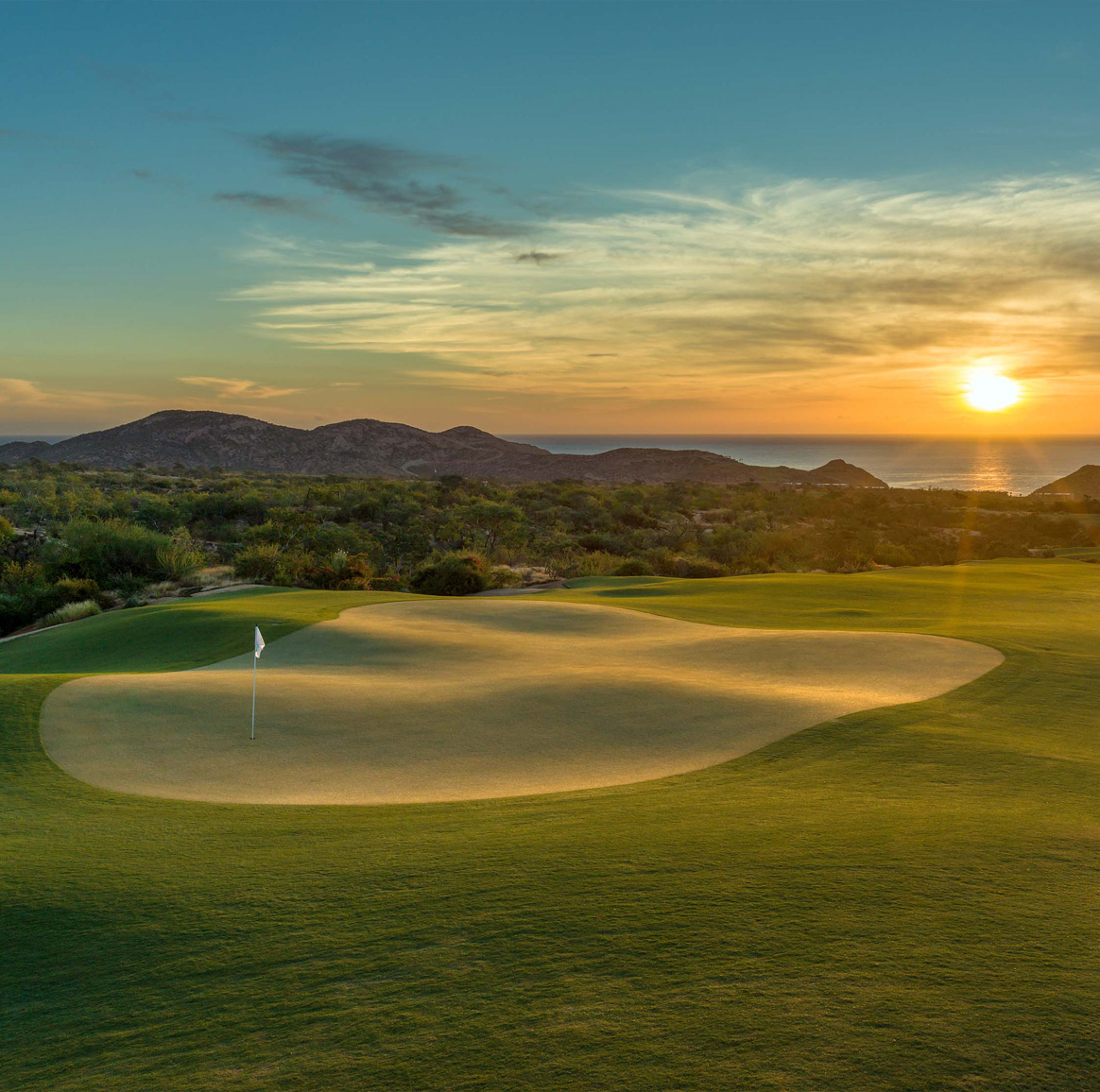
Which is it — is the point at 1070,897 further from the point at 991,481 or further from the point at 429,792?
the point at 991,481

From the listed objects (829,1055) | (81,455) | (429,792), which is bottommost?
(429,792)

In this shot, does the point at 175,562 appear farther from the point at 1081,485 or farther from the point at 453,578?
the point at 1081,485

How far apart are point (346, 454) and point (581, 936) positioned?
11450cm

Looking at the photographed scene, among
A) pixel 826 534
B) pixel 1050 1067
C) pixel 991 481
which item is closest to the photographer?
pixel 1050 1067

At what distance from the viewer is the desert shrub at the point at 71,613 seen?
22.8 meters

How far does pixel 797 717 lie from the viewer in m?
10.1

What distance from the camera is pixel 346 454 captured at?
114 meters

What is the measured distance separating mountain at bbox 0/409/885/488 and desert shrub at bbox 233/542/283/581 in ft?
240

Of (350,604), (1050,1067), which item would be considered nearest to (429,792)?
(1050,1067)

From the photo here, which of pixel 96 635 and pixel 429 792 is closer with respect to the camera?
pixel 429 792

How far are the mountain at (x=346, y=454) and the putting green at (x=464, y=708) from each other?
3413 inches

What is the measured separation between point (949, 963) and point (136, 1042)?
3.83m

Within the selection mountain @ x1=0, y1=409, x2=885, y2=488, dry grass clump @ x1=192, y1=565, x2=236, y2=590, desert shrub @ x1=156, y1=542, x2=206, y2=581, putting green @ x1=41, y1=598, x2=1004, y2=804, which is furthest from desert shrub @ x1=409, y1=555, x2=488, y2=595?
mountain @ x1=0, y1=409, x2=885, y2=488

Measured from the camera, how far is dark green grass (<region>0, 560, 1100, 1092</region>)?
3.46 meters
